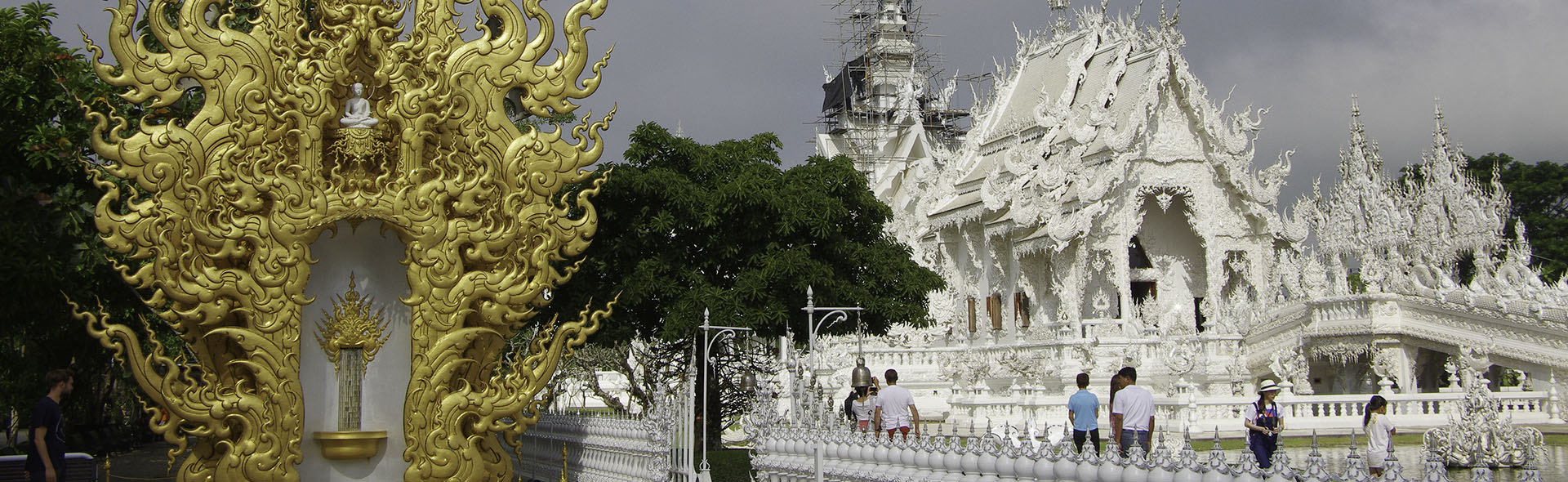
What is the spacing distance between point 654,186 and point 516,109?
5054 mm

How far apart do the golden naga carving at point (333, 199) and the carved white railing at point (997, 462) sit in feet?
5.81

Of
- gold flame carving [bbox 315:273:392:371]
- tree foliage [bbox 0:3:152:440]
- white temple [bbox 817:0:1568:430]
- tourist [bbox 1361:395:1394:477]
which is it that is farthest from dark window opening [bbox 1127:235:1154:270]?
gold flame carving [bbox 315:273:392:371]

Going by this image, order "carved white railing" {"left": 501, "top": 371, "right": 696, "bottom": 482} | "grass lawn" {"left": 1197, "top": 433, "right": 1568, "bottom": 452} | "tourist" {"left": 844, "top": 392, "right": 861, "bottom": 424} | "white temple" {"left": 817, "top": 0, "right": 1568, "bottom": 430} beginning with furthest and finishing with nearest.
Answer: "white temple" {"left": 817, "top": 0, "right": 1568, "bottom": 430} < "grass lawn" {"left": 1197, "top": 433, "right": 1568, "bottom": 452} < "tourist" {"left": 844, "top": 392, "right": 861, "bottom": 424} < "carved white railing" {"left": 501, "top": 371, "right": 696, "bottom": 482}

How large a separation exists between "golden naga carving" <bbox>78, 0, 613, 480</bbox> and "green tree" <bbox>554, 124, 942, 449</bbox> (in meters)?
5.03

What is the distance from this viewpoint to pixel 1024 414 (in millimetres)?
20328

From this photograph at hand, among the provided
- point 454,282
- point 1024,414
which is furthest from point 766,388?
point 1024,414

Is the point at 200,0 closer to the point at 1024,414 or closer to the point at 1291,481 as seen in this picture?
the point at 1291,481

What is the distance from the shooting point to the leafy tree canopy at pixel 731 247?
14.6 m

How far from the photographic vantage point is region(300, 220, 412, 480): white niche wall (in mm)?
8961

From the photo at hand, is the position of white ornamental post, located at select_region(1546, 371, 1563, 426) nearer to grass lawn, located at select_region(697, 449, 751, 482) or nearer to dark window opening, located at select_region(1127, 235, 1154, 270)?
dark window opening, located at select_region(1127, 235, 1154, 270)

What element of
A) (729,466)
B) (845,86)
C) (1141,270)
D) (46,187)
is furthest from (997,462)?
(845,86)

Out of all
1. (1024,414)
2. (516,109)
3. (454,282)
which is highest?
(516,109)

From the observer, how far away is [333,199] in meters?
8.79

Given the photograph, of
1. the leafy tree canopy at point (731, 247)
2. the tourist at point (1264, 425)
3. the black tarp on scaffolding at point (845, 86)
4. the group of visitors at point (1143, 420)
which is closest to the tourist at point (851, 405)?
the leafy tree canopy at point (731, 247)
